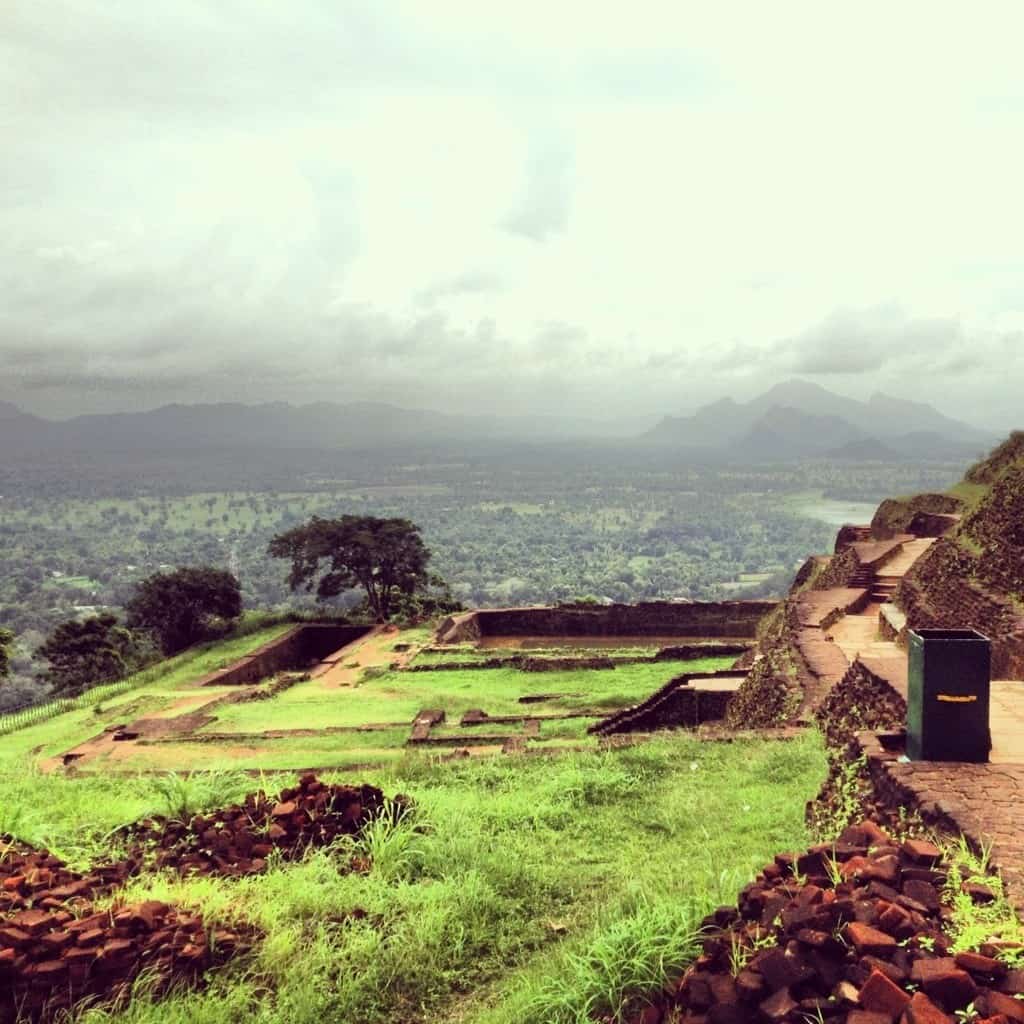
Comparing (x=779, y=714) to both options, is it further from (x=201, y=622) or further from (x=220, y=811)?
(x=201, y=622)

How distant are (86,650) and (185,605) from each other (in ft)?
14.9

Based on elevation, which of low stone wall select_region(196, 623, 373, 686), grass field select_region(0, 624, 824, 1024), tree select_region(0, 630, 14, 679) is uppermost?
grass field select_region(0, 624, 824, 1024)

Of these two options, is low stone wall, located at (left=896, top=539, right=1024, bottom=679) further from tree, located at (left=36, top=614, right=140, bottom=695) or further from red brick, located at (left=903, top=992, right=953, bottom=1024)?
tree, located at (left=36, top=614, right=140, bottom=695)

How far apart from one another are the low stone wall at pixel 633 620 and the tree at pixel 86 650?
14541 mm

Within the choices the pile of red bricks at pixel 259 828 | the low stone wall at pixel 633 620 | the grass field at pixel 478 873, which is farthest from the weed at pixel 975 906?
the low stone wall at pixel 633 620

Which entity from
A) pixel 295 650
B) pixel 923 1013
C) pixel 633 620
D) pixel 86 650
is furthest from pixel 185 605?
pixel 923 1013

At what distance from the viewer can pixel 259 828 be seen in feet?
20.2

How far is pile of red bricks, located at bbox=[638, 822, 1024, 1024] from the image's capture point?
3113 mm

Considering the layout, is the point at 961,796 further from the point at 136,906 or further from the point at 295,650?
the point at 295,650

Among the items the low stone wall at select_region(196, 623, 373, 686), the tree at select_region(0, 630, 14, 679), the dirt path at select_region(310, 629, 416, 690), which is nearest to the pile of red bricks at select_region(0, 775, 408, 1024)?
the dirt path at select_region(310, 629, 416, 690)

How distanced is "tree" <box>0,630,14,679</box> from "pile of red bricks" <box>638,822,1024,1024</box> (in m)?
28.6

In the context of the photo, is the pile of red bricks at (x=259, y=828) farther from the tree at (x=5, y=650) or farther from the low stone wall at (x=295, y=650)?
the tree at (x=5, y=650)

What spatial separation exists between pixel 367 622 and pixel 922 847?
2481 cm

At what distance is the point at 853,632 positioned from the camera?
45.6 feet
